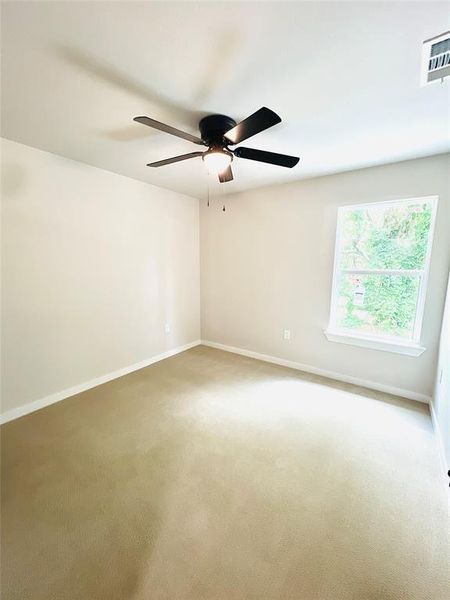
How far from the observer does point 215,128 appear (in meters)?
1.70

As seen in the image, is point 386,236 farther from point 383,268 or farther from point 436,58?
point 436,58

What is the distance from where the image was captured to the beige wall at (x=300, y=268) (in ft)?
8.00

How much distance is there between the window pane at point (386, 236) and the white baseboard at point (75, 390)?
2759 mm

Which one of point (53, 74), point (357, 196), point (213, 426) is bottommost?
point (213, 426)

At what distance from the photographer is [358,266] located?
2844mm

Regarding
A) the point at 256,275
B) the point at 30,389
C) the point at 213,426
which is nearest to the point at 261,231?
the point at 256,275

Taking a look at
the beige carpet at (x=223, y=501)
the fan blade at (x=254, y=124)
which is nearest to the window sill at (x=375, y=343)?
the beige carpet at (x=223, y=501)

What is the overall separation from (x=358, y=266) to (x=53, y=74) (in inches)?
118

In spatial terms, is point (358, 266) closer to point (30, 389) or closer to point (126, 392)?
point (126, 392)

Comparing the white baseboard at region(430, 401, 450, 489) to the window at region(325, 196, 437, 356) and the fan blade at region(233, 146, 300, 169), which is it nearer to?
the window at region(325, 196, 437, 356)

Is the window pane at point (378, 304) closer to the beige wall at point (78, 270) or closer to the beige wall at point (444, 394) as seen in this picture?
the beige wall at point (444, 394)

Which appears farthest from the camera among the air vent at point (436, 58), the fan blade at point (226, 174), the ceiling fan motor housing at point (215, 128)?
the fan blade at point (226, 174)

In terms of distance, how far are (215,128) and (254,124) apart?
48 cm

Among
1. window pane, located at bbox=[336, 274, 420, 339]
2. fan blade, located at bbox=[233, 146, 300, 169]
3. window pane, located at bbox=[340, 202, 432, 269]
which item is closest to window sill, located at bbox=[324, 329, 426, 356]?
window pane, located at bbox=[336, 274, 420, 339]
